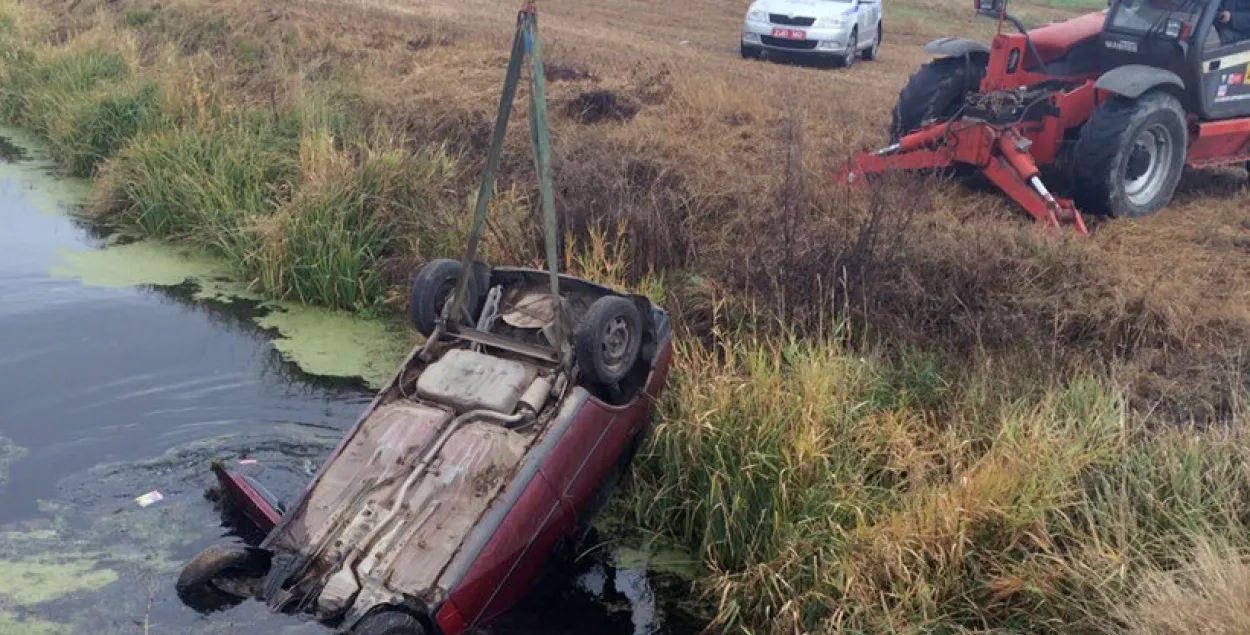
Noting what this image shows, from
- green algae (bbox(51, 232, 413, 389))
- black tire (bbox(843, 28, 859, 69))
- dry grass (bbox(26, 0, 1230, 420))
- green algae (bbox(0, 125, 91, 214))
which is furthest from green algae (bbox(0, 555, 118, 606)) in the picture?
black tire (bbox(843, 28, 859, 69))

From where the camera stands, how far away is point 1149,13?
355 inches

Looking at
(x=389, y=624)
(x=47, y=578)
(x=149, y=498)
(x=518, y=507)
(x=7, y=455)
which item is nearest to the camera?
(x=389, y=624)

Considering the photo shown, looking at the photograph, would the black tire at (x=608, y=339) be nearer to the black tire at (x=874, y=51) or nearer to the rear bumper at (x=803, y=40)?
the rear bumper at (x=803, y=40)

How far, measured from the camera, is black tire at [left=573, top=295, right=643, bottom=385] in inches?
217

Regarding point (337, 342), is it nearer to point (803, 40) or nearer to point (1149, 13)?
point (1149, 13)

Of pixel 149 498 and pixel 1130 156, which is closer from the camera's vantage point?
pixel 149 498

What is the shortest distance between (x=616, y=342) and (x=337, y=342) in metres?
3.11

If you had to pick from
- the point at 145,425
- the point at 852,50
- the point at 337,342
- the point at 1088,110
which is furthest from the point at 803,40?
the point at 145,425

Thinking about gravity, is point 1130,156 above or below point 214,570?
above

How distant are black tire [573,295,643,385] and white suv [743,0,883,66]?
1099 centimetres

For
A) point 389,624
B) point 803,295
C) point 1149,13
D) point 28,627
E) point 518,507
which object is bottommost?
point 28,627

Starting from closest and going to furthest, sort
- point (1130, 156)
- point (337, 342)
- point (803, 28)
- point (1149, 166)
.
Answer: point (337, 342)
point (1130, 156)
point (1149, 166)
point (803, 28)

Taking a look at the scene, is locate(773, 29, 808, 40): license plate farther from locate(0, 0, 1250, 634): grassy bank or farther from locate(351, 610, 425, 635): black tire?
locate(351, 610, 425, 635): black tire

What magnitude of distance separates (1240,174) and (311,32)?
10.1m
